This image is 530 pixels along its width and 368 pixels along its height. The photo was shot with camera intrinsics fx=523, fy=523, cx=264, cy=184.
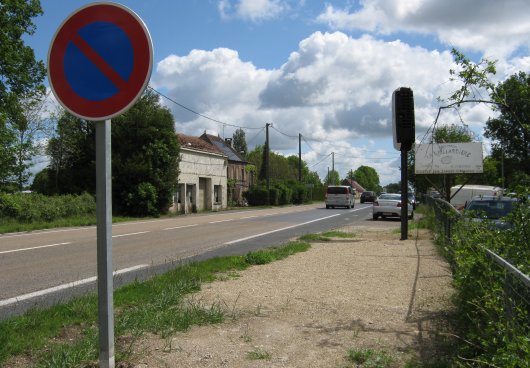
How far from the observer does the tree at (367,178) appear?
572 feet

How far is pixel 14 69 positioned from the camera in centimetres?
2812

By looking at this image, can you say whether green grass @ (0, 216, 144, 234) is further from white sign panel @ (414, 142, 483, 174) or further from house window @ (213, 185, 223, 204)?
house window @ (213, 185, 223, 204)

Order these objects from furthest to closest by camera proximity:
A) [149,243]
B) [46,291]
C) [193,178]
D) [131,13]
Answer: [193,178], [149,243], [46,291], [131,13]

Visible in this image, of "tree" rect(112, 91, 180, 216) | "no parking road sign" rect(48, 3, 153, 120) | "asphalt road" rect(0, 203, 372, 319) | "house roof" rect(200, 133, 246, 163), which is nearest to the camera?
"no parking road sign" rect(48, 3, 153, 120)

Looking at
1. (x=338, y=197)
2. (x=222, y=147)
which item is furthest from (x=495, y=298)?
(x=222, y=147)

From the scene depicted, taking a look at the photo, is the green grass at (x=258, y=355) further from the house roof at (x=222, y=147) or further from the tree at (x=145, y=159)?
the house roof at (x=222, y=147)

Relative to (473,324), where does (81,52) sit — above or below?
above

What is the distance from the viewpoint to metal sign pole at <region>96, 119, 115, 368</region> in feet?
10.6

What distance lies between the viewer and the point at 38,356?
4184 millimetres

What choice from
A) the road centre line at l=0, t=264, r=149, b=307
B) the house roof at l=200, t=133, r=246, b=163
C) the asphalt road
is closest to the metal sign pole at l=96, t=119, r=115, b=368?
the asphalt road

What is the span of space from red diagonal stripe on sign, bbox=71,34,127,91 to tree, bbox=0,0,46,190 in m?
25.6

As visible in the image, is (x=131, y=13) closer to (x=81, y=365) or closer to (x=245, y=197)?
(x=81, y=365)

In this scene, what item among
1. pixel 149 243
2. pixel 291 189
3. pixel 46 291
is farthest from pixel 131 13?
pixel 291 189

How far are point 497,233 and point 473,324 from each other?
5.04ft
